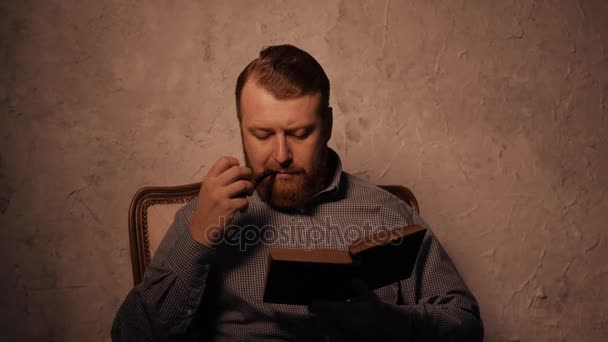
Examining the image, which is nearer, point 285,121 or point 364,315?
point 364,315

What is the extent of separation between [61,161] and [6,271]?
1.23ft

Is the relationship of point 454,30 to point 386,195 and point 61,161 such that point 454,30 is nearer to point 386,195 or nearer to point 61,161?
point 386,195

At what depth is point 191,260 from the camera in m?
1.08

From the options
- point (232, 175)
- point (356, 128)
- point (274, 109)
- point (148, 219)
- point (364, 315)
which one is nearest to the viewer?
point (364, 315)

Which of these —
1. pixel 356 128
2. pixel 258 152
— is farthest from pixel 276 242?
pixel 356 128

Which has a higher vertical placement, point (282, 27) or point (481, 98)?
point (282, 27)

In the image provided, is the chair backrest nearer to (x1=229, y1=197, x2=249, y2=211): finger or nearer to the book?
(x1=229, y1=197, x2=249, y2=211): finger

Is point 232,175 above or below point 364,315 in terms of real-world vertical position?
above

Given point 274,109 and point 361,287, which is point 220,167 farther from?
point 361,287

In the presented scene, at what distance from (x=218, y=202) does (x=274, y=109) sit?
0.28 m

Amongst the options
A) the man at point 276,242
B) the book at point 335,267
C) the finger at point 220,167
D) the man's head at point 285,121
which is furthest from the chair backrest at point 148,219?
the book at point 335,267

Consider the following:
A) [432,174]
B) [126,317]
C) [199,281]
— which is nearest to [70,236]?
[126,317]

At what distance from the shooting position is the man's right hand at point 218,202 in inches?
41.8

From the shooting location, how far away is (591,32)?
1899 millimetres
